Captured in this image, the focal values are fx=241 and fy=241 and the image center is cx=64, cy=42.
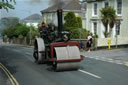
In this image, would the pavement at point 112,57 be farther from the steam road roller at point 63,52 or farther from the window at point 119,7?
the window at point 119,7

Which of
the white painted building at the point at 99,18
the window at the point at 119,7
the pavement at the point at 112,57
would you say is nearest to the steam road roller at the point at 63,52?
the pavement at the point at 112,57

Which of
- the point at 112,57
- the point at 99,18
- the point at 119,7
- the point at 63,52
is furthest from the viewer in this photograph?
the point at 99,18

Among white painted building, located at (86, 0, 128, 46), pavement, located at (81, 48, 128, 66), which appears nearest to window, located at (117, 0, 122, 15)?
white painted building, located at (86, 0, 128, 46)

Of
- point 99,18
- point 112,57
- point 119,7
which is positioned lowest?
point 112,57

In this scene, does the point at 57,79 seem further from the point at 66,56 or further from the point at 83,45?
the point at 83,45

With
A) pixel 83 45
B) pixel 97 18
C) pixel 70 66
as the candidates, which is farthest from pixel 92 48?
pixel 70 66

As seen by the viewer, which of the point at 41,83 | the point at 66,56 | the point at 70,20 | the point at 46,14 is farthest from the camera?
the point at 46,14

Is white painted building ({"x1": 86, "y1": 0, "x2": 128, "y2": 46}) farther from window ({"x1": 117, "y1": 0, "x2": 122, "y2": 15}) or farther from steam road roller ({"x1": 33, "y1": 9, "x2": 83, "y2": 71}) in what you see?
steam road roller ({"x1": 33, "y1": 9, "x2": 83, "y2": 71})

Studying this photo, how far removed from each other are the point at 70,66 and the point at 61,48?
0.90 m

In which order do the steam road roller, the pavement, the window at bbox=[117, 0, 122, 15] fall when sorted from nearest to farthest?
the steam road roller → the pavement → the window at bbox=[117, 0, 122, 15]

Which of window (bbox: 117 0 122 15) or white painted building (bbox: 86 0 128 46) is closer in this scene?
white painted building (bbox: 86 0 128 46)

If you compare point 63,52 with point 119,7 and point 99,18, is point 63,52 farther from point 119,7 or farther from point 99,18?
point 99,18

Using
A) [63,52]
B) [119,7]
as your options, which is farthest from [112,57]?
[119,7]

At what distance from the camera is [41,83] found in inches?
343
